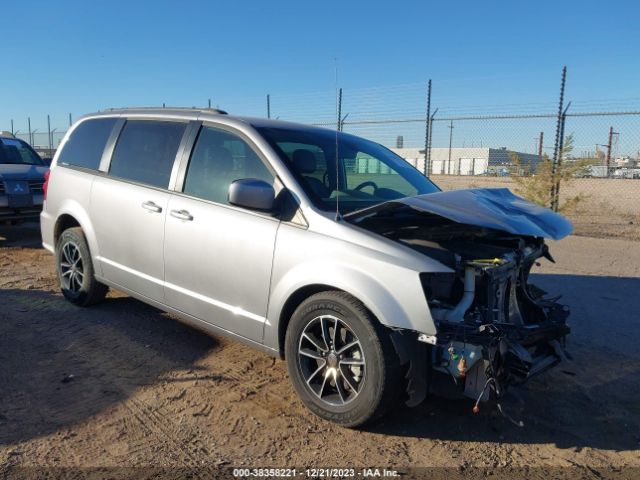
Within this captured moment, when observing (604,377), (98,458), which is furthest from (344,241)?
(604,377)

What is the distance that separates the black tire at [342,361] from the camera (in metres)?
2.96

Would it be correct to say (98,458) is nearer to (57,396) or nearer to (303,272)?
(57,396)

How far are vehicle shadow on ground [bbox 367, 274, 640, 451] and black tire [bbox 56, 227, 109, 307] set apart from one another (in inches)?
127

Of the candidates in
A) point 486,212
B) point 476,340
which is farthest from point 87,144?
point 476,340

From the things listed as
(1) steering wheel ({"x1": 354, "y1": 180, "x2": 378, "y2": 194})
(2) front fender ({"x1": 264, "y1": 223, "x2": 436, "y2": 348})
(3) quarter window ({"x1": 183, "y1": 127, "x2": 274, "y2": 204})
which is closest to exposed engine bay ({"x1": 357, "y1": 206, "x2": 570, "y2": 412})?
(2) front fender ({"x1": 264, "y1": 223, "x2": 436, "y2": 348})

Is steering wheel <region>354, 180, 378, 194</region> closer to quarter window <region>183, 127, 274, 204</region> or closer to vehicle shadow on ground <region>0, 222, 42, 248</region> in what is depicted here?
quarter window <region>183, 127, 274, 204</region>

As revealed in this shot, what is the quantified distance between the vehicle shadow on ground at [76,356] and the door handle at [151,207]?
3.71 feet

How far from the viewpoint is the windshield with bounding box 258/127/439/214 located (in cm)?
365

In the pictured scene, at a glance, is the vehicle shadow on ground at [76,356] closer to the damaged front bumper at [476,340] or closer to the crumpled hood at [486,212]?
the damaged front bumper at [476,340]

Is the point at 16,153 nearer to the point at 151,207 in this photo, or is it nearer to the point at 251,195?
the point at 151,207

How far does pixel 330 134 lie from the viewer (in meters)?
4.49

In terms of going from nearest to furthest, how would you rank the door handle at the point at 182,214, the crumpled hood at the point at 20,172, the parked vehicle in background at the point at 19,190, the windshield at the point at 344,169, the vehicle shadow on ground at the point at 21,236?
the windshield at the point at 344,169 < the door handle at the point at 182,214 < the parked vehicle in background at the point at 19,190 < the crumpled hood at the point at 20,172 < the vehicle shadow on ground at the point at 21,236

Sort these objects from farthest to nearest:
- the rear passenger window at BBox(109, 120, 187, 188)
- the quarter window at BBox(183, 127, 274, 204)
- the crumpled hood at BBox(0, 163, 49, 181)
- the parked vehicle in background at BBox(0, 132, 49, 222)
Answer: the crumpled hood at BBox(0, 163, 49, 181) → the parked vehicle in background at BBox(0, 132, 49, 222) → the rear passenger window at BBox(109, 120, 187, 188) → the quarter window at BBox(183, 127, 274, 204)

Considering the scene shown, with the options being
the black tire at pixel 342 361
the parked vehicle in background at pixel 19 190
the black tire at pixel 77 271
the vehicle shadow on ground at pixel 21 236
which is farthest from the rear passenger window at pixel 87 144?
the vehicle shadow on ground at pixel 21 236
